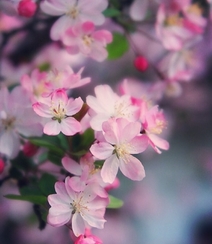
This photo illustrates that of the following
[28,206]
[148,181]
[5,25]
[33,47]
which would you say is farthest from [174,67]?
[148,181]

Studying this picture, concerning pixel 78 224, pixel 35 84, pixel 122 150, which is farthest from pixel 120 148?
pixel 35 84

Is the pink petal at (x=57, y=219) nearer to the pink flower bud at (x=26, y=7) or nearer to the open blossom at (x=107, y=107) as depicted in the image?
the open blossom at (x=107, y=107)

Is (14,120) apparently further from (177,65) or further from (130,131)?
(177,65)

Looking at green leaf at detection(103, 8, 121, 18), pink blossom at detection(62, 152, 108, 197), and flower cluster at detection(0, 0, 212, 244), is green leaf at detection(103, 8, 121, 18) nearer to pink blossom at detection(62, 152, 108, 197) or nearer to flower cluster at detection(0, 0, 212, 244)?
flower cluster at detection(0, 0, 212, 244)

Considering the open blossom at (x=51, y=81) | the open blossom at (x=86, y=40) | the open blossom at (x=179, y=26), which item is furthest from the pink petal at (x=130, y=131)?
the open blossom at (x=179, y=26)

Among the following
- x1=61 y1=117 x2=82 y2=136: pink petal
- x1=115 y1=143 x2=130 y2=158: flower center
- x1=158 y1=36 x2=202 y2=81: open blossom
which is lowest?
x1=158 y1=36 x2=202 y2=81: open blossom

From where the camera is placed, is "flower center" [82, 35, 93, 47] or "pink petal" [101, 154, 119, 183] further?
"flower center" [82, 35, 93, 47]

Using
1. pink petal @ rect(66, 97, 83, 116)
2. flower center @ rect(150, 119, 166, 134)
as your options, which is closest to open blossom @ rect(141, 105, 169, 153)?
flower center @ rect(150, 119, 166, 134)
